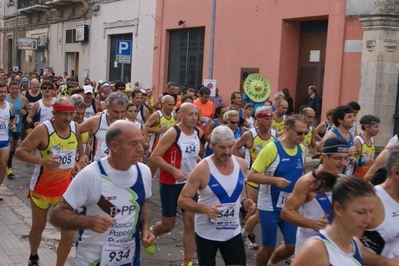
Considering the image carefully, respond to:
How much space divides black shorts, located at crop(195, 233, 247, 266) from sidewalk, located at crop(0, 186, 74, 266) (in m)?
2.07

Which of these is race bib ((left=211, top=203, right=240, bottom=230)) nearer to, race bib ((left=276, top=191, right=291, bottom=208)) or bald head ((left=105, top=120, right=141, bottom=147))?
race bib ((left=276, top=191, right=291, bottom=208))

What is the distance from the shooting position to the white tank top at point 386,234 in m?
4.11

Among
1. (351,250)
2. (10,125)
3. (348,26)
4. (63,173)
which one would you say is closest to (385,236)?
(351,250)

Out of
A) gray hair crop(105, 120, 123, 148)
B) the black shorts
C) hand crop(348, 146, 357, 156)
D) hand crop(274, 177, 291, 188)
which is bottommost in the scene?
the black shorts

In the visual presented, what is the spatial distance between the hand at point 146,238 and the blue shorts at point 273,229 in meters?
2.13

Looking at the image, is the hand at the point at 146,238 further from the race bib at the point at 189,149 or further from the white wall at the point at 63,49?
the white wall at the point at 63,49

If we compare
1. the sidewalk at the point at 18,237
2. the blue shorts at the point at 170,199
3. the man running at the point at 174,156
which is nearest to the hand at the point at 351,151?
the man running at the point at 174,156

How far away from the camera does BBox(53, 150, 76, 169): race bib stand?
271 inches

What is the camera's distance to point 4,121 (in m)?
10.4

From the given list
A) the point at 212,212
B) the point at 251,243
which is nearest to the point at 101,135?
the point at 251,243

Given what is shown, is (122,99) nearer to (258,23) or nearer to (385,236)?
(385,236)

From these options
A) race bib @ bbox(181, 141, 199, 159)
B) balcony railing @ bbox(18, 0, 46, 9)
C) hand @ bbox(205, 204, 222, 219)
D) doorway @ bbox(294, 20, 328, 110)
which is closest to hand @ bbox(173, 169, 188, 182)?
race bib @ bbox(181, 141, 199, 159)

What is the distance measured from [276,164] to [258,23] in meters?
13.7

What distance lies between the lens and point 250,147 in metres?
8.61
